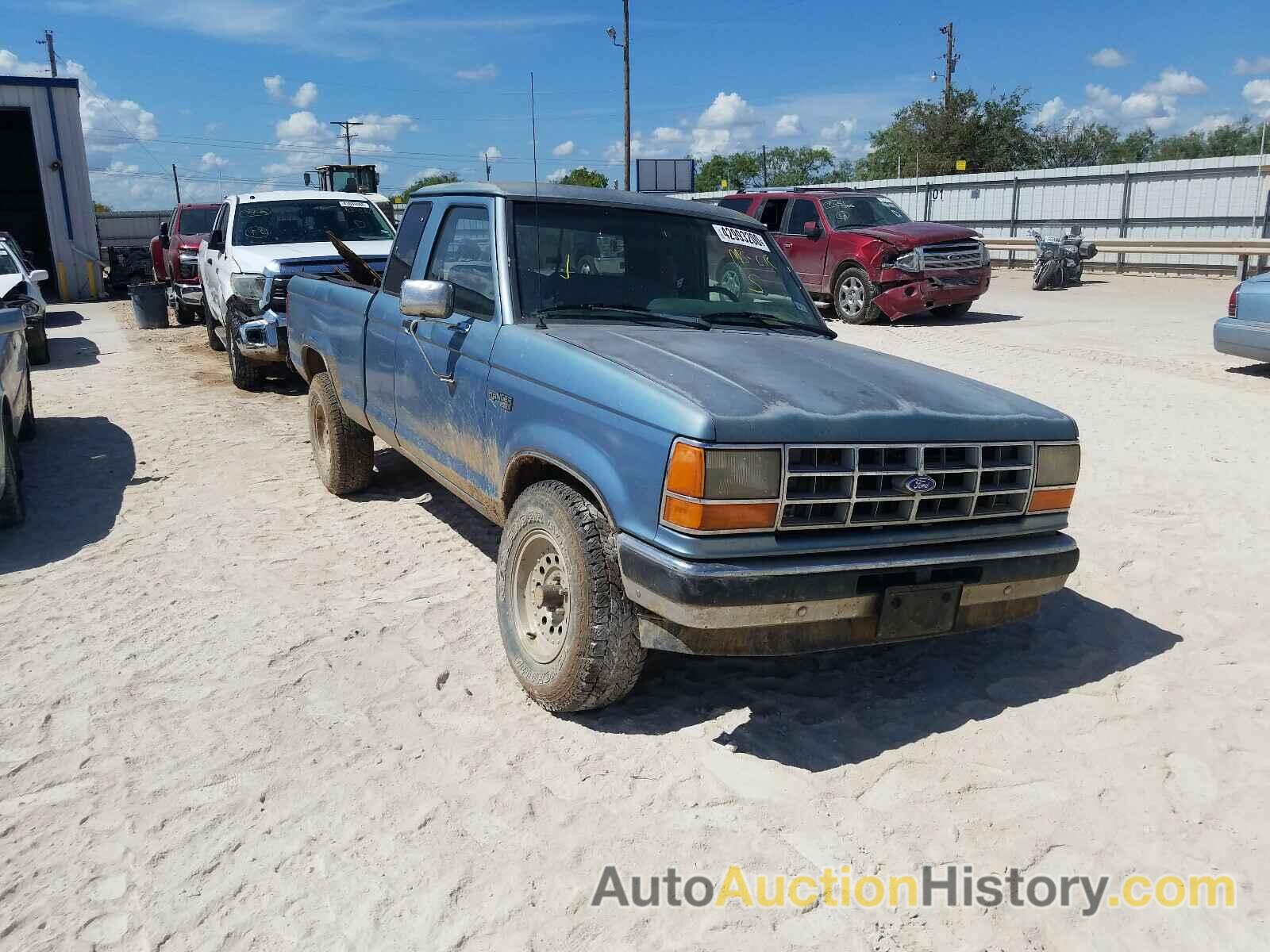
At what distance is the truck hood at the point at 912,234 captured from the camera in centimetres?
1428

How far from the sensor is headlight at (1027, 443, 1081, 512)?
354 centimetres

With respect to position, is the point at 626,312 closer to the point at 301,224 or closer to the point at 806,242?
the point at 301,224

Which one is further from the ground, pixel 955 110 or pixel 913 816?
pixel 955 110

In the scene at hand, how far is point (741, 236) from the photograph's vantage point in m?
4.82

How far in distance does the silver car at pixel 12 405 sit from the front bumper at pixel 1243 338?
34.9 ft

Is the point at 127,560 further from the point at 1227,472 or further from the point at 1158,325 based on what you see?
the point at 1158,325

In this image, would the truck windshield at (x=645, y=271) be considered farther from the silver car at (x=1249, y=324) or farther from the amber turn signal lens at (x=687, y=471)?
the silver car at (x=1249, y=324)

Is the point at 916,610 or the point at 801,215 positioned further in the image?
the point at 801,215

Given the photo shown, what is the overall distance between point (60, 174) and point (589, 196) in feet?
80.1

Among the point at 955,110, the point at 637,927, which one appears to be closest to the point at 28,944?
the point at 637,927

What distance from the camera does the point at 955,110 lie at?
5050 centimetres

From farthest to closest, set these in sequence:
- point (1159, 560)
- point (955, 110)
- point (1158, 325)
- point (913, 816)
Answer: point (955, 110) < point (1158, 325) < point (1159, 560) < point (913, 816)

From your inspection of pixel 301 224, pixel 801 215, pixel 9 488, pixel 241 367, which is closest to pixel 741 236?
pixel 9 488

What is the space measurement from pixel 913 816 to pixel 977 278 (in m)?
13.1
